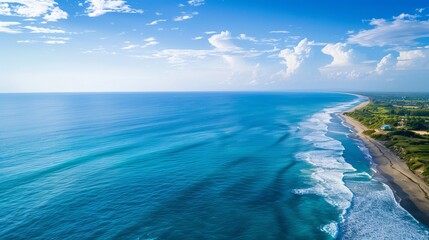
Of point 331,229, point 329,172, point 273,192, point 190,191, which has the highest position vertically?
point 190,191

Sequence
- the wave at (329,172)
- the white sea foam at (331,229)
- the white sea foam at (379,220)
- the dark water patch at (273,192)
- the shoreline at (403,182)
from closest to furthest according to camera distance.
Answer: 1. the white sea foam at (331,229)
2. the white sea foam at (379,220)
3. the shoreline at (403,182)
4. the wave at (329,172)
5. the dark water patch at (273,192)

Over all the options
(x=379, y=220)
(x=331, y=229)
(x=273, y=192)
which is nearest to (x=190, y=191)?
(x=273, y=192)

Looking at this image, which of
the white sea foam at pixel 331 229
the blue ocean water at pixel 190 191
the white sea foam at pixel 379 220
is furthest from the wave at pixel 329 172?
the white sea foam at pixel 379 220

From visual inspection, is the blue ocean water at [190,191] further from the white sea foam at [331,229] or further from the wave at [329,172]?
the wave at [329,172]

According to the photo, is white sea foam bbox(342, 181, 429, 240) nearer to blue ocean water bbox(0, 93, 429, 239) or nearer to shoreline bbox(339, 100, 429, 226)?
blue ocean water bbox(0, 93, 429, 239)

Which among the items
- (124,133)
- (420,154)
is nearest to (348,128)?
(420,154)

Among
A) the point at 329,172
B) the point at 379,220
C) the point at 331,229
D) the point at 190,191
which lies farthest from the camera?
the point at 329,172

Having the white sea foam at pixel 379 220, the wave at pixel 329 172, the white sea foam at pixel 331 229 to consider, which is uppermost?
the wave at pixel 329 172

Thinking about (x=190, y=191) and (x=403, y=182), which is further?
(x=403, y=182)

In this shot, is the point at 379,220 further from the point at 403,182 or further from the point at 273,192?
the point at 403,182
